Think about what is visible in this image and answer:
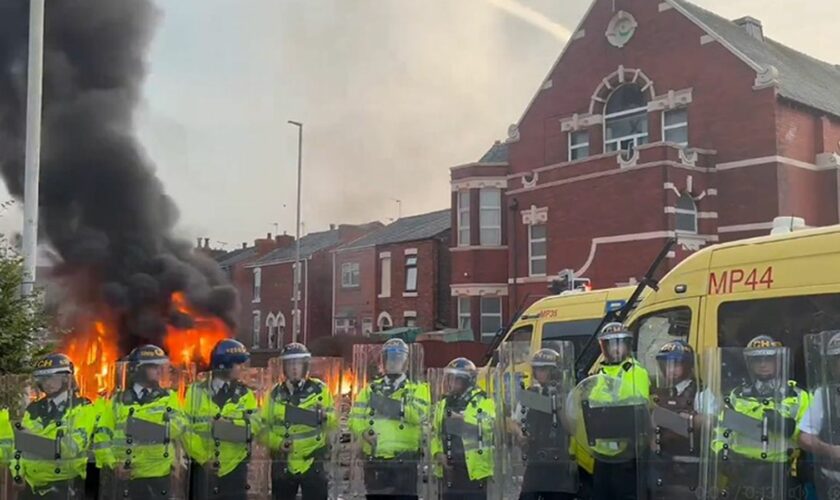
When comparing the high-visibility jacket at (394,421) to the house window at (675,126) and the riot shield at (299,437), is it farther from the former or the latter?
the house window at (675,126)

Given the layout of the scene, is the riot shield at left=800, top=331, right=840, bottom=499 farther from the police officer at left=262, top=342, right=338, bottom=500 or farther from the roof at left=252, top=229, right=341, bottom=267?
the roof at left=252, top=229, right=341, bottom=267

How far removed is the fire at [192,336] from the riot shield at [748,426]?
17.6 m

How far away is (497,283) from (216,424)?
927 inches

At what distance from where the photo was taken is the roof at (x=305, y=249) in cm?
4356

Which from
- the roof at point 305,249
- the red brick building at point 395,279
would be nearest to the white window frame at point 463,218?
the red brick building at point 395,279

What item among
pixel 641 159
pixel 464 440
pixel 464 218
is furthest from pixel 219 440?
pixel 464 218

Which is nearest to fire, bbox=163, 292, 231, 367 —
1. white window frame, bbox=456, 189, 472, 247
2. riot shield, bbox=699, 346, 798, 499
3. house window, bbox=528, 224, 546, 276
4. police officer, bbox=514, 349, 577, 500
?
white window frame, bbox=456, 189, 472, 247

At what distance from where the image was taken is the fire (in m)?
21.7

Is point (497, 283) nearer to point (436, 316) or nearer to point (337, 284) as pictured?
point (436, 316)

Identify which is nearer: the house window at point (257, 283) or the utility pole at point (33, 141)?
the utility pole at point (33, 141)

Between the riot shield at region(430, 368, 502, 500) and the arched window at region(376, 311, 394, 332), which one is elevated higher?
the arched window at region(376, 311, 394, 332)

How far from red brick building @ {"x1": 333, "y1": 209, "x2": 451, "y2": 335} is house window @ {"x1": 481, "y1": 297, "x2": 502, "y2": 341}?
367 cm

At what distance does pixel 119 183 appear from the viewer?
21.7 metres

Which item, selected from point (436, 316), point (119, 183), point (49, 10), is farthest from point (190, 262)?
point (436, 316)
